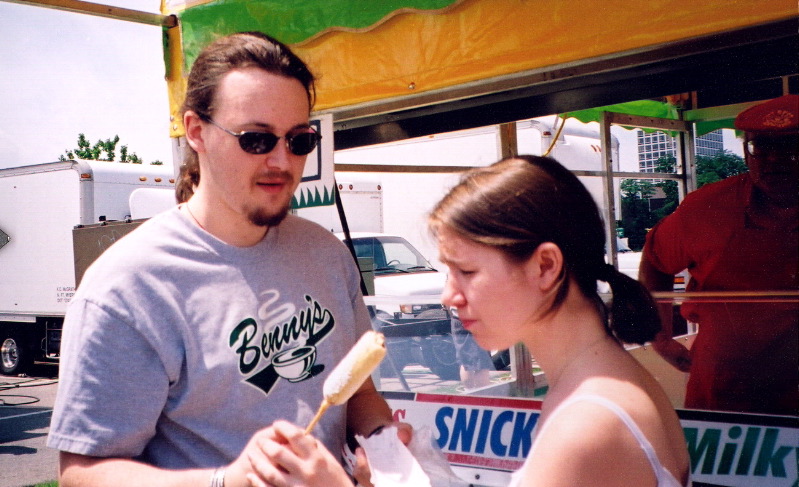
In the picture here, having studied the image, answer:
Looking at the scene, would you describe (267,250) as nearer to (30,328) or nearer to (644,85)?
(644,85)

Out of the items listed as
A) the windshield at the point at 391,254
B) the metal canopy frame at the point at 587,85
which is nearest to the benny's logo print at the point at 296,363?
the metal canopy frame at the point at 587,85

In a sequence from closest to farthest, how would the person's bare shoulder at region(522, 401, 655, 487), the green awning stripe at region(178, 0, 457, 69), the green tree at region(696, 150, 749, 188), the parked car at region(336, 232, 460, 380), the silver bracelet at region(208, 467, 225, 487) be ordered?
the person's bare shoulder at region(522, 401, 655, 487), the silver bracelet at region(208, 467, 225, 487), the green awning stripe at region(178, 0, 457, 69), the parked car at region(336, 232, 460, 380), the green tree at region(696, 150, 749, 188)

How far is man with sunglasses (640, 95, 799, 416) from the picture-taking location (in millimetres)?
2545

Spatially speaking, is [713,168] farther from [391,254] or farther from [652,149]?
[391,254]

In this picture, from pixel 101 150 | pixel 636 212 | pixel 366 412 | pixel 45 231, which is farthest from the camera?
pixel 101 150

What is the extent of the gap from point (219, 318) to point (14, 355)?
12.9 metres

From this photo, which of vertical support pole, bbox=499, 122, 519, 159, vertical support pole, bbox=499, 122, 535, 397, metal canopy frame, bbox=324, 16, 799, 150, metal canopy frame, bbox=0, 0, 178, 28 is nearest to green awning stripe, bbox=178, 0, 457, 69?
metal canopy frame, bbox=0, 0, 178, 28

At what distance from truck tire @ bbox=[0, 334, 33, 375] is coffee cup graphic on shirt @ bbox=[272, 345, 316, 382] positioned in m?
12.6

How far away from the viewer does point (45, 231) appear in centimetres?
1216

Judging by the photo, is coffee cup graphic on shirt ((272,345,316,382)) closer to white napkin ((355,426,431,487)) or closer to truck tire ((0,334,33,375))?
white napkin ((355,426,431,487))

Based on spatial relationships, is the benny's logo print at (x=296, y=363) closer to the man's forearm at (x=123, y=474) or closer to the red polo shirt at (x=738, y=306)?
the man's forearm at (x=123, y=474)

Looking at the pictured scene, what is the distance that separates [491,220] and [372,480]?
0.63 m

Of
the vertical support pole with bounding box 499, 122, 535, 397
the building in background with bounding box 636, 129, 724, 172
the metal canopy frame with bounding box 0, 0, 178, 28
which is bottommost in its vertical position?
the vertical support pole with bounding box 499, 122, 535, 397

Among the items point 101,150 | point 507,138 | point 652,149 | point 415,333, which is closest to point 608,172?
point 507,138
